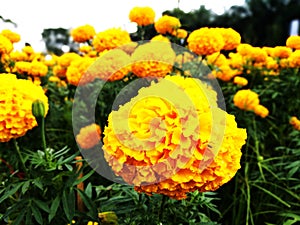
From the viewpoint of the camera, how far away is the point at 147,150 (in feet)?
2.26

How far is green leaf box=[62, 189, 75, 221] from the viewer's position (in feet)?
2.84

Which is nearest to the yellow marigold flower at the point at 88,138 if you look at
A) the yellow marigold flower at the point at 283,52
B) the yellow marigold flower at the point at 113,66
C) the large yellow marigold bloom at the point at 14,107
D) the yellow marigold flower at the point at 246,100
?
the yellow marigold flower at the point at 113,66

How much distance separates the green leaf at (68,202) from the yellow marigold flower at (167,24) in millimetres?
847

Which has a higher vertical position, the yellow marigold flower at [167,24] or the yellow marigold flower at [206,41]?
the yellow marigold flower at [167,24]

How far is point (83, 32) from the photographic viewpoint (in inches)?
71.0

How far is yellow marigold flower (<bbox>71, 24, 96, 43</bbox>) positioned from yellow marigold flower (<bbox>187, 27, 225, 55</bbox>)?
0.62 metres

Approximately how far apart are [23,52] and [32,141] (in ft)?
1.55

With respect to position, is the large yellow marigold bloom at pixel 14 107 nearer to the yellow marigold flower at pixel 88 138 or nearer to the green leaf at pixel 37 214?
the green leaf at pixel 37 214

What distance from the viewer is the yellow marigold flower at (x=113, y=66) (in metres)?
1.35

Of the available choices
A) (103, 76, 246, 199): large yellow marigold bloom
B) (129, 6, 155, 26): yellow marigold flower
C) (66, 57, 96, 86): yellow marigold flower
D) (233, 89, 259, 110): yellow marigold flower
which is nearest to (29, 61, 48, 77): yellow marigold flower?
(66, 57, 96, 86): yellow marigold flower

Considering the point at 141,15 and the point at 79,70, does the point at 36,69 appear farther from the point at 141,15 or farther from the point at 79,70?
the point at 141,15

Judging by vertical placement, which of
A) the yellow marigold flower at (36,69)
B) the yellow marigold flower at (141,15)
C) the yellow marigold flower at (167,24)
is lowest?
the yellow marigold flower at (36,69)

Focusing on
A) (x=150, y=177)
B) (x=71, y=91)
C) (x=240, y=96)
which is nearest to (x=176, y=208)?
(x=150, y=177)

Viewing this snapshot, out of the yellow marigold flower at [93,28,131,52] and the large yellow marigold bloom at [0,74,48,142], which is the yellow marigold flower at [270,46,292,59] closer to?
the yellow marigold flower at [93,28,131,52]
